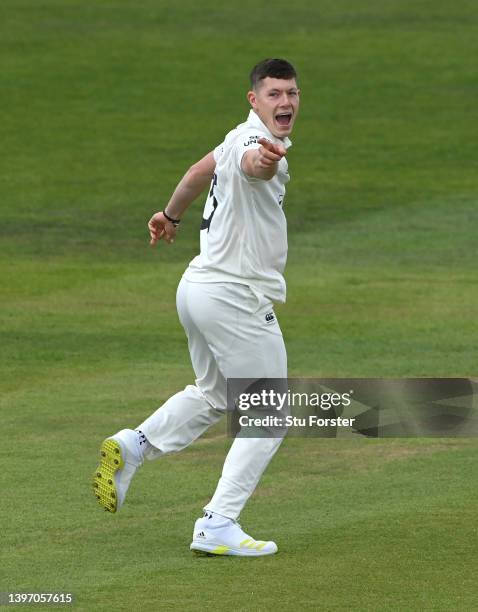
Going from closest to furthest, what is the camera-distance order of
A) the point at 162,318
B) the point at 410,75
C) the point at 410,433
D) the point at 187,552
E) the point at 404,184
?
the point at 187,552 → the point at 410,433 → the point at 162,318 → the point at 404,184 → the point at 410,75

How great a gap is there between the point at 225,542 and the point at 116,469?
66 centimetres

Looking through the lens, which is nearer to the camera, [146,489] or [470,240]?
[146,489]

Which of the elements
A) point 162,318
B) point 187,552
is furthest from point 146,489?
point 162,318

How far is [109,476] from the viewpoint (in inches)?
323

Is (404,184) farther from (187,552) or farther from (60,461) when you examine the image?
(187,552)

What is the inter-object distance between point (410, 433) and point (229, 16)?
79.9 ft

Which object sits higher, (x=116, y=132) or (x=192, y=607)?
(x=116, y=132)

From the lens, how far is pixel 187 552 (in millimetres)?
8086

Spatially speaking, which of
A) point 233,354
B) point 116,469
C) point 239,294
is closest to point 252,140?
point 239,294

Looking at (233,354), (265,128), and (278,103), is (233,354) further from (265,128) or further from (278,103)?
(278,103)

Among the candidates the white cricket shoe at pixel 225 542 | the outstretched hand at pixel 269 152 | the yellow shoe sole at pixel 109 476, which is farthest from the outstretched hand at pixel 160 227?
the white cricket shoe at pixel 225 542

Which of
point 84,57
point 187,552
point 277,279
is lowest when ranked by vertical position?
point 187,552

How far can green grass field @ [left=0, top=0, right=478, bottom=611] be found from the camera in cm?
793

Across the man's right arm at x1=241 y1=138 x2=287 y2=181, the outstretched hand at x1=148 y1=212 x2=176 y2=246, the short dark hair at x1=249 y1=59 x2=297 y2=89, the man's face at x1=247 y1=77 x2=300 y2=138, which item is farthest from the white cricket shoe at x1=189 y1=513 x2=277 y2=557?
the short dark hair at x1=249 y1=59 x2=297 y2=89
